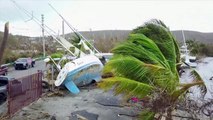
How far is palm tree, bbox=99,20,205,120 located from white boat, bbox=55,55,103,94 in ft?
28.6

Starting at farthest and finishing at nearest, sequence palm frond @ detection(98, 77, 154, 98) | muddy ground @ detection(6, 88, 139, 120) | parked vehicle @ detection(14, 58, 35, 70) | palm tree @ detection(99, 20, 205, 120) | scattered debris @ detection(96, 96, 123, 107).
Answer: parked vehicle @ detection(14, 58, 35, 70) < scattered debris @ detection(96, 96, 123, 107) < muddy ground @ detection(6, 88, 139, 120) < palm tree @ detection(99, 20, 205, 120) < palm frond @ detection(98, 77, 154, 98)

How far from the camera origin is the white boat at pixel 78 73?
745 inches

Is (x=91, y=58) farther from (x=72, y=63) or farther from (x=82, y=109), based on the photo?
(x=82, y=109)

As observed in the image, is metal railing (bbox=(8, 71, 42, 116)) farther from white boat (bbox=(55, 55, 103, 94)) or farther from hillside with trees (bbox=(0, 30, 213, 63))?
hillside with trees (bbox=(0, 30, 213, 63))

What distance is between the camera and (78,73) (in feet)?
66.2

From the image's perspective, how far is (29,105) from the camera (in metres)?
15.0

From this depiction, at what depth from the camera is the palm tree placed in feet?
30.7

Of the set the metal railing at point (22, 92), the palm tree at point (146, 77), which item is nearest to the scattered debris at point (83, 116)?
the metal railing at point (22, 92)

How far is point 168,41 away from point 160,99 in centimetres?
277

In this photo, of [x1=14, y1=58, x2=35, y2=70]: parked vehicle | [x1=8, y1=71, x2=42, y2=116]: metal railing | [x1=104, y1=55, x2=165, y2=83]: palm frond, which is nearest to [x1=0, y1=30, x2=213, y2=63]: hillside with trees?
[x1=14, y1=58, x2=35, y2=70]: parked vehicle

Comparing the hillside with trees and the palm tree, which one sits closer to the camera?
the palm tree

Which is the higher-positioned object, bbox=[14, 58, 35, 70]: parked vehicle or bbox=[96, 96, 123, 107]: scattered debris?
bbox=[96, 96, 123, 107]: scattered debris

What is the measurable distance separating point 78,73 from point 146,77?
10.8m

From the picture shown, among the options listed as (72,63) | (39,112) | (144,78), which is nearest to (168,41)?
(144,78)
